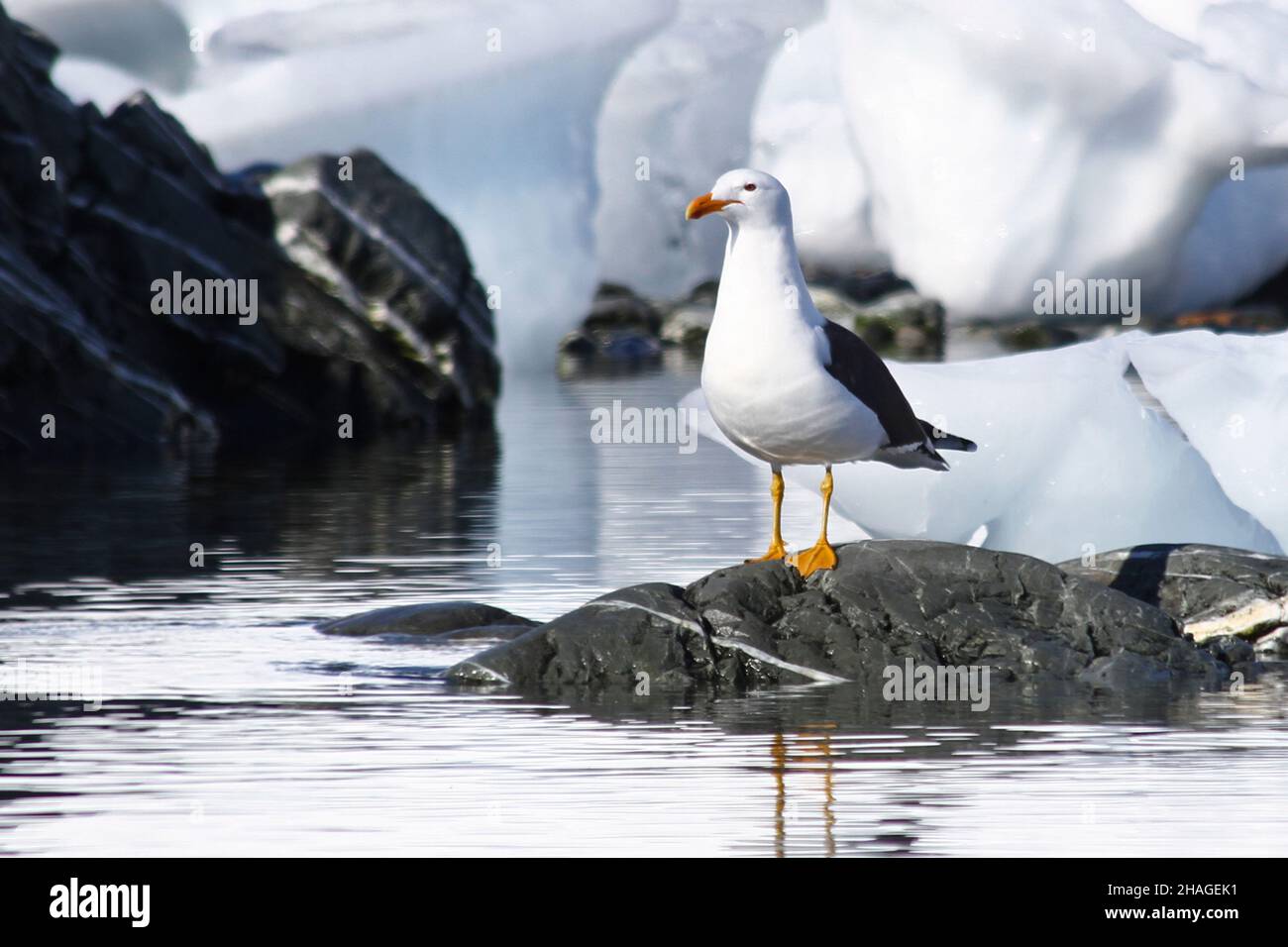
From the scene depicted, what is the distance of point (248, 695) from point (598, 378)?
110 feet

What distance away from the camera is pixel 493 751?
25.1 feet

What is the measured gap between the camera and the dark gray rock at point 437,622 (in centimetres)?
1065

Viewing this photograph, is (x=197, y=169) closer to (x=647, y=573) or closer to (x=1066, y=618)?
(x=647, y=573)

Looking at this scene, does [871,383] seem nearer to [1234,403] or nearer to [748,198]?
[748,198]

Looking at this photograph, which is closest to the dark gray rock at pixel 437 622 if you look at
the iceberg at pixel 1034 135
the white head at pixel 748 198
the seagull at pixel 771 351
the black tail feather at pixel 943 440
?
the seagull at pixel 771 351

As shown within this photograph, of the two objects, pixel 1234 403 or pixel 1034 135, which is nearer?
pixel 1234 403

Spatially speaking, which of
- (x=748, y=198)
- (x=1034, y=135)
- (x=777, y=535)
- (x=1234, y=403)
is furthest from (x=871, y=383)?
(x=1034, y=135)

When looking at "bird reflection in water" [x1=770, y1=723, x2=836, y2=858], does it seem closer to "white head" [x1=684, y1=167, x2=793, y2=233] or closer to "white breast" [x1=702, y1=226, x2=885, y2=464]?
"white breast" [x1=702, y1=226, x2=885, y2=464]

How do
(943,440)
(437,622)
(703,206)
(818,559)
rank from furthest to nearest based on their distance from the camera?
1. (437,622)
2. (943,440)
3. (818,559)
4. (703,206)

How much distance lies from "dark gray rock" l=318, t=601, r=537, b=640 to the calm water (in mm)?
219

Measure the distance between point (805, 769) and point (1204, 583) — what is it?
3.96 metres

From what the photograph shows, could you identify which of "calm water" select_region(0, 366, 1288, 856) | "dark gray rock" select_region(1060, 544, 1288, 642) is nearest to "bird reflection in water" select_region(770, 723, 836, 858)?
"calm water" select_region(0, 366, 1288, 856)

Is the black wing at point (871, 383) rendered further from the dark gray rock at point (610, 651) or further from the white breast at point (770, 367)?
the dark gray rock at point (610, 651)

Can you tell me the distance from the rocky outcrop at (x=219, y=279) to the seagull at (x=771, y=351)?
52.9ft
